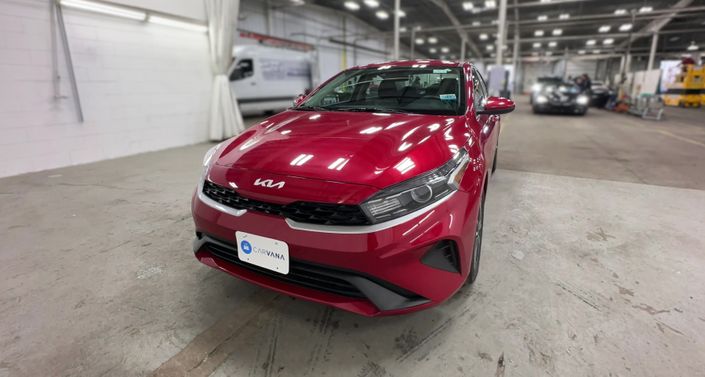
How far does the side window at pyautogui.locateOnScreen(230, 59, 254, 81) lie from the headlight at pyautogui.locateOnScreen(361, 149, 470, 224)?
8.92m

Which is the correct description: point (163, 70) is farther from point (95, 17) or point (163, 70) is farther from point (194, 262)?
point (194, 262)

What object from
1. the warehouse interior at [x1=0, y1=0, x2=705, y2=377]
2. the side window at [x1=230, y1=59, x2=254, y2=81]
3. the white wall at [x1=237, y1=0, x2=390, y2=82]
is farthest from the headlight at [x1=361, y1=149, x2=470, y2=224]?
the white wall at [x1=237, y1=0, x2=390, y2=82]

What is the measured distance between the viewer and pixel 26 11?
13.8 ft

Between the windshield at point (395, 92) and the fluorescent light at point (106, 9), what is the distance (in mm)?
4308

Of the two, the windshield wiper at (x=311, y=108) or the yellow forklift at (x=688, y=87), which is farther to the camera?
the yellow forklift at (x=688, y=87)

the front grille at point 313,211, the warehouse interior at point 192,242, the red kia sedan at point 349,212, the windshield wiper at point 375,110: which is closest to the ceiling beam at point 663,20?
the warehouse interior at point 192,242

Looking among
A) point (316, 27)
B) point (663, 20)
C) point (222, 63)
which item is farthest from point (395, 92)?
point (663, 20)

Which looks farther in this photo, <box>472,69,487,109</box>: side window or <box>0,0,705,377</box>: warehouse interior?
<box>472,69,487,109</box>: side window

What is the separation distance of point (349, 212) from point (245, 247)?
1.55 ft

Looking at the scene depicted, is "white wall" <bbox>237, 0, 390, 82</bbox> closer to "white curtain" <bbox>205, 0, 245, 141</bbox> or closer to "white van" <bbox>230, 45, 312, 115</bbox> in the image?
"white van" <bbox>230, 45, 312, 115</bbox>

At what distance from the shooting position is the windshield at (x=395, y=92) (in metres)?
2.06

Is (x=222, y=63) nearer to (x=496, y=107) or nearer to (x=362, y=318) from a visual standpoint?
(x=496, y=107)

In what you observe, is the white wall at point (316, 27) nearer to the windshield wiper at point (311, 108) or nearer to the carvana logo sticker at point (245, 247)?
the windshield wiper at point (311, 108)

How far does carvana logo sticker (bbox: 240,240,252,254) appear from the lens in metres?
1.36
